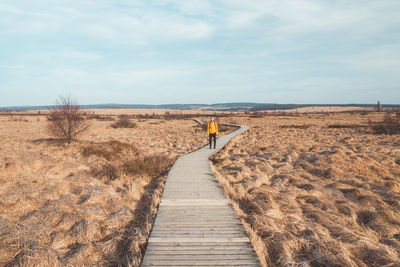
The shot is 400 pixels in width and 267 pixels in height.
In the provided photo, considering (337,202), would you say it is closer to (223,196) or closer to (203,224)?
(223,196)

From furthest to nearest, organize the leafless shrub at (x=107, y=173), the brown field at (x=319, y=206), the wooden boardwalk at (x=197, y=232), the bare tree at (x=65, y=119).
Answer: the bare tree at (x=65, y=119) < the leafless shrub at (x=107, y=173) < the brown field at (x=319, y=206) < the wooden boardwalk at (x=197, y=232)

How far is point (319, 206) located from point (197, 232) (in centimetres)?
344

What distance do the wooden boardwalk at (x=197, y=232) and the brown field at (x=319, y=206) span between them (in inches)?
13.3

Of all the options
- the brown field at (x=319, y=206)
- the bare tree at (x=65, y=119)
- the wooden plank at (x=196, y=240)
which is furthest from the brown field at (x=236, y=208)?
the bare tree at (x=65, y=119)

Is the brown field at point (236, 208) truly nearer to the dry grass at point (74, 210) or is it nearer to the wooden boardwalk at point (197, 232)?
the dry grass at point (74, 210)

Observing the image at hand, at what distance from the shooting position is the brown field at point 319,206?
373 centimetres

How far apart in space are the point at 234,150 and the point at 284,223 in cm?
798

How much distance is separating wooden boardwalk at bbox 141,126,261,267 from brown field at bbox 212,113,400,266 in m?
0.34

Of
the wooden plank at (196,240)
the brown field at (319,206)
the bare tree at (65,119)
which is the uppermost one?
the bare tree at (65,119)

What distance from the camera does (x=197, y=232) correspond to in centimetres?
394

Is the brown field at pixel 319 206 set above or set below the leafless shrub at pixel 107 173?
below

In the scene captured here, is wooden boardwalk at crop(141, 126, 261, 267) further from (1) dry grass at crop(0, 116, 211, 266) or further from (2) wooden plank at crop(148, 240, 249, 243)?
(1) dry grass at crop(0, 116, 211, 266)

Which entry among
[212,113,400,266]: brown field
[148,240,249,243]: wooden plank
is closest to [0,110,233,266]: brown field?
[148,240,249,243]: wooden plank

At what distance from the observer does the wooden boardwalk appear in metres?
3.25
